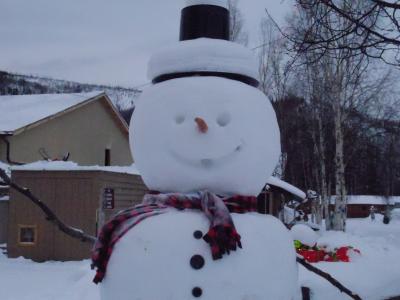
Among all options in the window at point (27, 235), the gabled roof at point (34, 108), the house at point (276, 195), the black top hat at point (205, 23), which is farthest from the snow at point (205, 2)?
the gabled roof at point (34, 108)

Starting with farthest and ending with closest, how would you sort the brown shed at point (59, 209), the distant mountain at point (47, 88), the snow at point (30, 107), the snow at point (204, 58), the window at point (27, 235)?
the distant mountain at point (47, 88) → the snow at point (30, 107) → the window at point (27, 235) → the brown shed at point (59, 209) → the snow at point (204, 58)

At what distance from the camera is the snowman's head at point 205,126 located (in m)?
2.96

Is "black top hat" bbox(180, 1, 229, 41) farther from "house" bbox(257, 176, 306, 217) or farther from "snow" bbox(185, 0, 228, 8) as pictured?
"house" bbox(257, 176, 306, 217)

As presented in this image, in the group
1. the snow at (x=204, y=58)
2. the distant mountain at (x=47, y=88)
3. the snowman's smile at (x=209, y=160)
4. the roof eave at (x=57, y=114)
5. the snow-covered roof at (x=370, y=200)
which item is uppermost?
the distant mountain at (x=47, y=88)

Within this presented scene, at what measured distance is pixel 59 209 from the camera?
40.2 feet

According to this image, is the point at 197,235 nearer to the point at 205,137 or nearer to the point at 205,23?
the point at 205,137

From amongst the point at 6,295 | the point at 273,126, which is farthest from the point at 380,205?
the point at 273,126

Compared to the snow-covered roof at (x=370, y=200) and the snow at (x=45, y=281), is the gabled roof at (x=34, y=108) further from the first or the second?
the snow-covered roof at (x=370, y=200)

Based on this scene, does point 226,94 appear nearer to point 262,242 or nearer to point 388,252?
point 262,242

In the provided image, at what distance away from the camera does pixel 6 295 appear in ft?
26.9

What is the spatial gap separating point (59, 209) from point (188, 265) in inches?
394

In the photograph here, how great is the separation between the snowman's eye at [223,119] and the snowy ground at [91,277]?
10.3 feet

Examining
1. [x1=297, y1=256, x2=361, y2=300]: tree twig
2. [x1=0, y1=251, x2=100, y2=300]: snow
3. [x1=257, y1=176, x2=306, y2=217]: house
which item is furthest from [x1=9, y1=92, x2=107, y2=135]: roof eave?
[x1=297, y1=256, x2=361, y2=300]: tree twig

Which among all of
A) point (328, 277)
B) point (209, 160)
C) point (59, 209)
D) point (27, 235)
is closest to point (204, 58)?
point (209, 160)
